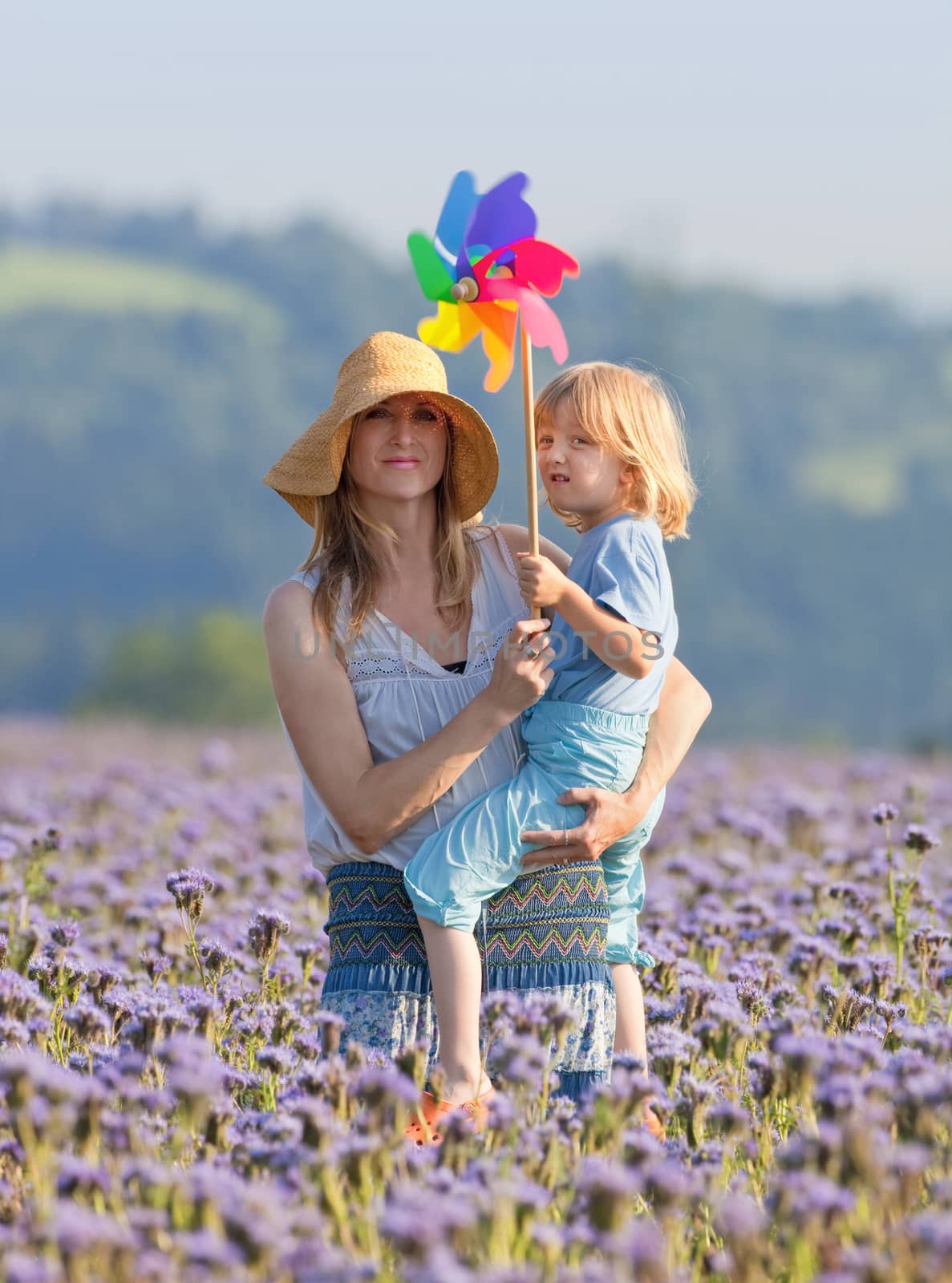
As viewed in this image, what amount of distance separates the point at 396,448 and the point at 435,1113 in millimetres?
1407

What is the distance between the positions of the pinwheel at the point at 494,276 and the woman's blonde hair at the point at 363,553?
284mm

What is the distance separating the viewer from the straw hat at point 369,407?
11.8ft

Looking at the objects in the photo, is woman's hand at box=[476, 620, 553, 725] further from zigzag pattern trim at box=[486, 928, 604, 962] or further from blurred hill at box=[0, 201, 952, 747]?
blurred hill at box=[0, 201, 952, 747]

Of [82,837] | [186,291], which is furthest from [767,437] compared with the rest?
[82,837]

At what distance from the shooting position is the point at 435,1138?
302 cm

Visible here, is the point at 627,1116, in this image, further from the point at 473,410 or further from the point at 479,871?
the point at 473,410

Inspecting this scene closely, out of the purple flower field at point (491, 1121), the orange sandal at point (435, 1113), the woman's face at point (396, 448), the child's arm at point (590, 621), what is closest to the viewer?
the purple flower field at point (491, 1121)

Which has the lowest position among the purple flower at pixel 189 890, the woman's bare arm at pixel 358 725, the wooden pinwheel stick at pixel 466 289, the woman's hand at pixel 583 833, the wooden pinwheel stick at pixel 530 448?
the purple flower at pixel 189 890

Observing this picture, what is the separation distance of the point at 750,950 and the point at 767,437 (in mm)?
100869

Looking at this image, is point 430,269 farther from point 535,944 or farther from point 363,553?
point 535,944

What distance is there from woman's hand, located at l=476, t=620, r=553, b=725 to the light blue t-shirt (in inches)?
6.6

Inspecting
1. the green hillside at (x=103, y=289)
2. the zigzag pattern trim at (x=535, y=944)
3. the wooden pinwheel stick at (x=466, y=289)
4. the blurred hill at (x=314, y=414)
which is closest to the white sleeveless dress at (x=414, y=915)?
the zigzag pattern trim at (x=535, y=944)

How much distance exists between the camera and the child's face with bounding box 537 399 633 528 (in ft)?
11.8

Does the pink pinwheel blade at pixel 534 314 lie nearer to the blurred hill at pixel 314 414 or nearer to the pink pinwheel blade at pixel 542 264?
the pink pinwheel blade at pixel 542 264
